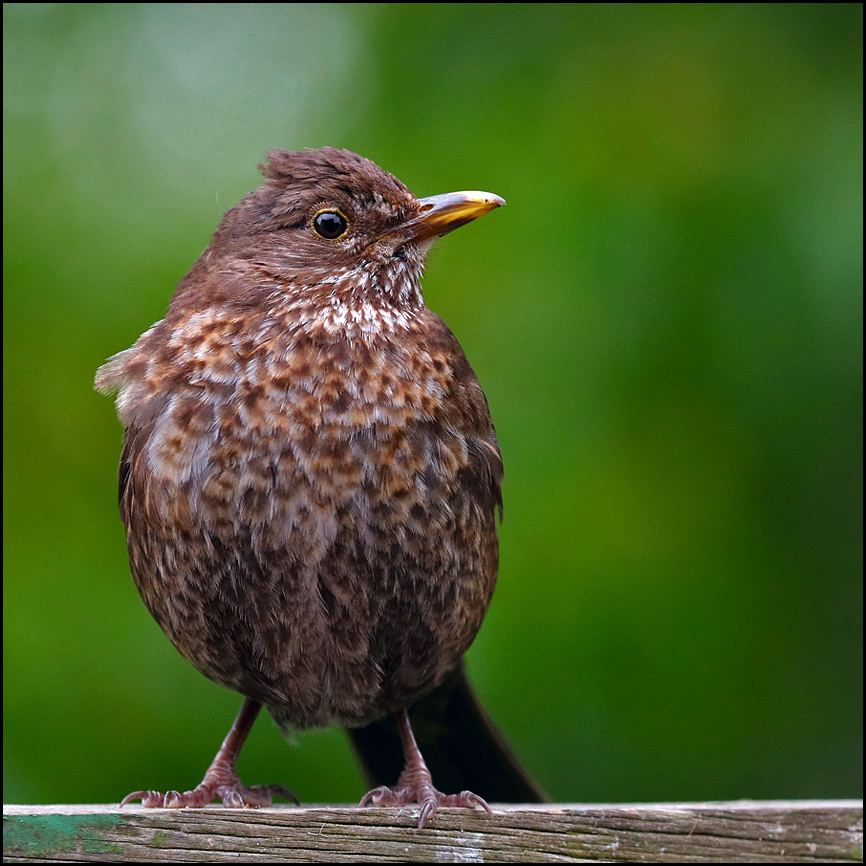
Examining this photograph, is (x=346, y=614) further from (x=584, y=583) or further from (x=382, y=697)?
(x=584, y=583)

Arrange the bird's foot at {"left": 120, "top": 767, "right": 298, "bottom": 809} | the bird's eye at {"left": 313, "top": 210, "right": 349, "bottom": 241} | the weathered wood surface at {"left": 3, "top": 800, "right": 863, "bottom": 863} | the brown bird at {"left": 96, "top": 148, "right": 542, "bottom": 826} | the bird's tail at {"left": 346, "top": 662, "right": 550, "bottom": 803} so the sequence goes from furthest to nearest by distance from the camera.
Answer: the bird's tail at {"left": 346, "top": 662, "right": 550, "bottom": 803} → the bird's eye at {"left": 313, "top": 210, "right": 349, "bottom": 241} → the bird's foot at {"left": 120, "top": 767, "right": 298, "bottom": 809} → the brown bird at {"left": 96, "top": 148, "right": 542, "bottom": 826} → the weathered wood surface at {"left": 3, "top": 800, "right": 863, "bottom": 863}

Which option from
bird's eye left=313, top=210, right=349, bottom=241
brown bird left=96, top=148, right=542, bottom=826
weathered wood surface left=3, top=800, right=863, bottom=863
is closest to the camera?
weathered wood surface left=3, top=800, right=863, bottom=863

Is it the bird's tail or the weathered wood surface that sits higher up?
the weathered wood surface

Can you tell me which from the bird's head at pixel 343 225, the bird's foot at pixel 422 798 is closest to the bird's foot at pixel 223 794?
the bird's foot at pixel 422 798

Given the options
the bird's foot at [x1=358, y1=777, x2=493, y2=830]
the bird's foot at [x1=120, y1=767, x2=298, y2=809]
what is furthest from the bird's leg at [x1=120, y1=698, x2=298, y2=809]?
the bird's foot at [x1=358, y1=777, x2=493, y2=830]

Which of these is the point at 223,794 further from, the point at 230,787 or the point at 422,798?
the point at 422,798

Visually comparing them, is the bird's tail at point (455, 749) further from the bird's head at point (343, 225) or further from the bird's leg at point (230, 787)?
the bird's head at point (343, 225)

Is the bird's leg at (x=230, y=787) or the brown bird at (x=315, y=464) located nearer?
the brown bird at (x=315, y=464)

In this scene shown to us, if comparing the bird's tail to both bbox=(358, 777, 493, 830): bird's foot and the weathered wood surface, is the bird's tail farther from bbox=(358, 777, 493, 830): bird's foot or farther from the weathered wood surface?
the weathered wood surface
